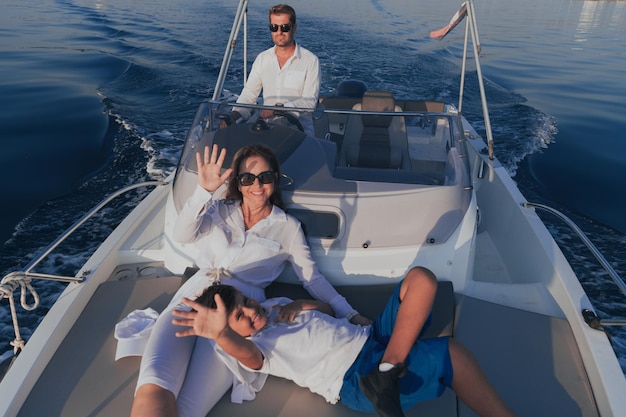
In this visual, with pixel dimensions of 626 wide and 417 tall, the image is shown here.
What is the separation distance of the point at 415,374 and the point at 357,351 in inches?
9.6

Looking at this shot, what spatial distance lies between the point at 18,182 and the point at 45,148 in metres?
0.99

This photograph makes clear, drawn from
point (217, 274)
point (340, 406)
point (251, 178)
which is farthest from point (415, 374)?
point (251, 178)

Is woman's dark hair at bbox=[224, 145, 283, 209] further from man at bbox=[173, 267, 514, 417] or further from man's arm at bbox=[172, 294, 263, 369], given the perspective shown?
man's arm at bbox=[172, 294, 263, 369]

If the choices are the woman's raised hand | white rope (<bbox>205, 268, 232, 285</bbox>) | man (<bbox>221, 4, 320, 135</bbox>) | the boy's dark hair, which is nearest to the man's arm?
the boy's dark hair

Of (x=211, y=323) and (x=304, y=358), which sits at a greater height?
(x=211, y=323)

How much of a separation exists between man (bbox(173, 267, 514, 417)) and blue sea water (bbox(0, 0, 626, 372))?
2.28m

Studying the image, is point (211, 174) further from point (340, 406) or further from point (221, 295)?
point (340, 406)

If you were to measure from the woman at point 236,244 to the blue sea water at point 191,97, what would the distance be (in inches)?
79.0

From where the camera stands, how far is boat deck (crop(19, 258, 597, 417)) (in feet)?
6.01

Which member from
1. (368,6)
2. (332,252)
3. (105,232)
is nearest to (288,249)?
(332,252)

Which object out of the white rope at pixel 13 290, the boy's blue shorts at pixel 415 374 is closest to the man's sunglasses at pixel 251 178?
the boy's blue shorts at pixel 415 374

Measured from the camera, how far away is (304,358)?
1860 mm

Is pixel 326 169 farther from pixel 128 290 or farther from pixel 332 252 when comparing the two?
pixel 128 290

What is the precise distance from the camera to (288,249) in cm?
230
